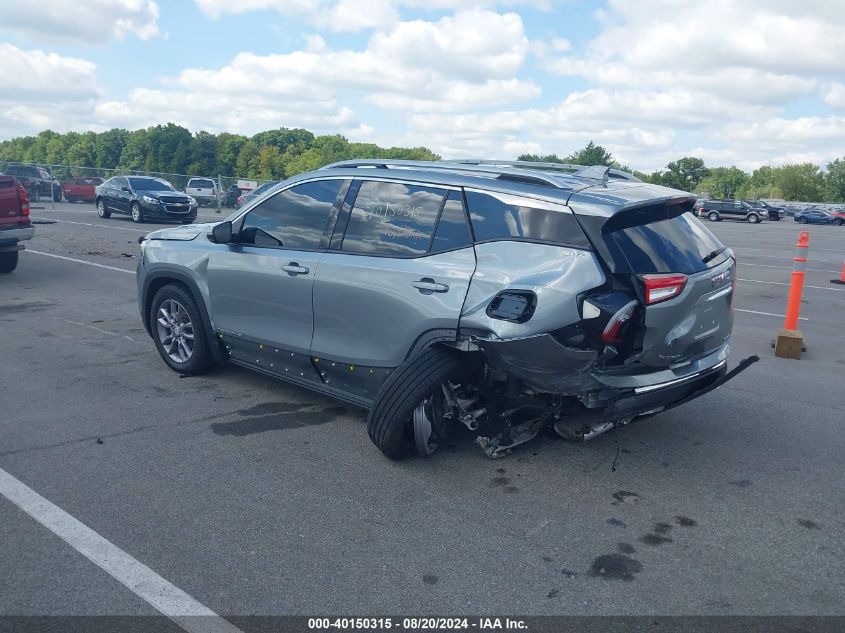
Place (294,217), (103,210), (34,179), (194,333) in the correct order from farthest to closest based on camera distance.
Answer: (34,179), (103,210), (194,333), (294,217)

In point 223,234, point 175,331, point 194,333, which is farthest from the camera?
point 175,331

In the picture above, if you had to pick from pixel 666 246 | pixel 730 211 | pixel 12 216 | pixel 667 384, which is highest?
pixel 666 246

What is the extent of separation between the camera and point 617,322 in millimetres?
4113

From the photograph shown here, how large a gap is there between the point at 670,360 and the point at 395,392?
1587mm

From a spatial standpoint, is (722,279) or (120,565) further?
(722,279)

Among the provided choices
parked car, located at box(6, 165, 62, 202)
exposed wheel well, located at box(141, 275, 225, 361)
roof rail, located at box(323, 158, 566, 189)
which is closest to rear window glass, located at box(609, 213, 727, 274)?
roof rail, located at box(323, 158, 566, 189)

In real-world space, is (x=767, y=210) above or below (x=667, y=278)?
below

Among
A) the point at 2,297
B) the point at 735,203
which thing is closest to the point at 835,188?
the point at 735,203

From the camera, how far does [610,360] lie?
4.20 metres

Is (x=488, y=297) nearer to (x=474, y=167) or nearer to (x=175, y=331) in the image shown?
(x=474, y=167)

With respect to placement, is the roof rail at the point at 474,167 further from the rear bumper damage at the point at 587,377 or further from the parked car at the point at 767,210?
the parked car at the point at 767,210

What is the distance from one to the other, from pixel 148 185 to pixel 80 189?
607 inches

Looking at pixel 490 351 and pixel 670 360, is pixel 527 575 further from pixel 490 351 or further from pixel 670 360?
pixel 670 360


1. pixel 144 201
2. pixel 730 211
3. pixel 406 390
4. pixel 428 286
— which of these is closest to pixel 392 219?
pixel 428 286
